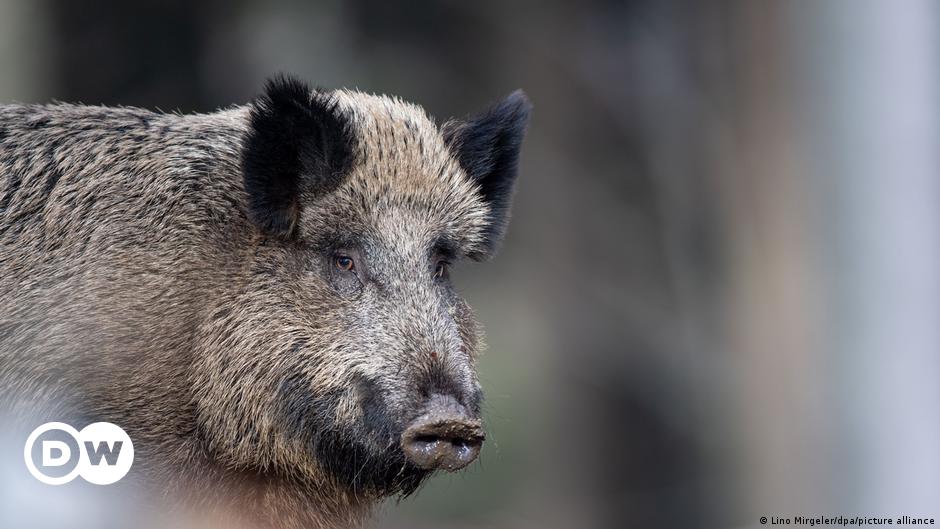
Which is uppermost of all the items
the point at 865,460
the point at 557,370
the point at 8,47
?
the point at 8,47

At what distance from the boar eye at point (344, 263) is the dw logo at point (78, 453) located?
800 millimetres

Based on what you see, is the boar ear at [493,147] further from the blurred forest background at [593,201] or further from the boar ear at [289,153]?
the blurred forest background at [593,201]

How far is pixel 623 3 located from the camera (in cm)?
1236

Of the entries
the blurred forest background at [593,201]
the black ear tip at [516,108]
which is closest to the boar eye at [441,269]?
the black ear tip at [516,108]

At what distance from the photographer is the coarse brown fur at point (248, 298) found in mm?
3902

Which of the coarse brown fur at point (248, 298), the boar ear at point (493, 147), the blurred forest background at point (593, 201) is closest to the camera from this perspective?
the coarse brown fur at point (248, 298)

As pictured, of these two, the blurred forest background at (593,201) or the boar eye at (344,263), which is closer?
the boar eye at (344,263)

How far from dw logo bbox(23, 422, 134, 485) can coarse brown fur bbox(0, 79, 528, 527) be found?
0.18 ft

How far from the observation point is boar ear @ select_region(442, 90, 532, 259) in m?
4.54

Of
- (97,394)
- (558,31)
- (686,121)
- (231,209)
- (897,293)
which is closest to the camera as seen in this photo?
(897,293)

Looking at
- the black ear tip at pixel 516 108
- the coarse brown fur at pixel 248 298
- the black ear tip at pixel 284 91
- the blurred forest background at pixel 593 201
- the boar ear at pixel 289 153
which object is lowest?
the coarse brown fur at pixel 248 298

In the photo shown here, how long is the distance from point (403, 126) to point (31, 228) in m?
1.24

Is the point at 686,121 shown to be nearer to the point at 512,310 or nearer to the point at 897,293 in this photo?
the point at 512,310

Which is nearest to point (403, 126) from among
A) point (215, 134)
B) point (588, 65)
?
point (215, 134)
